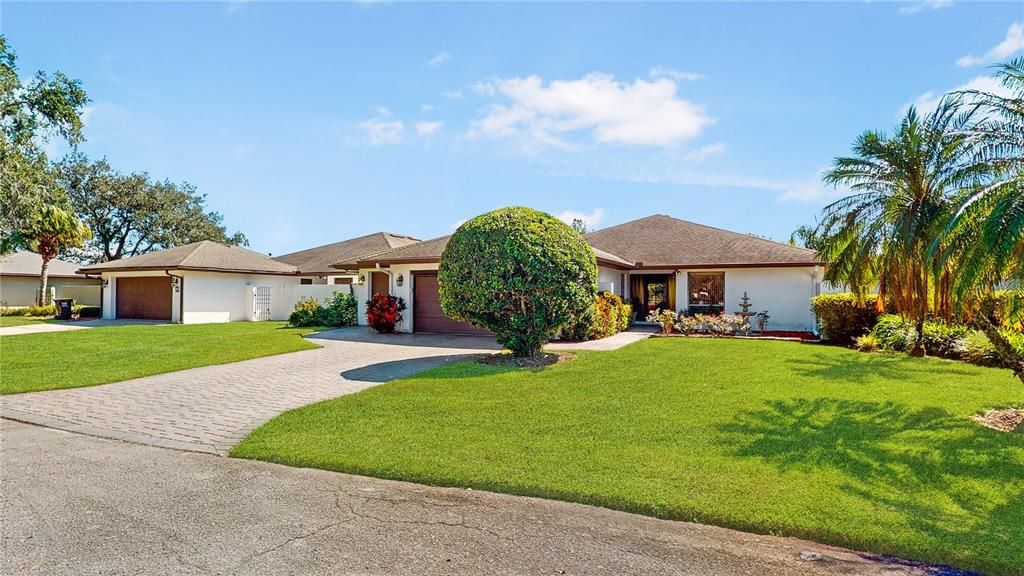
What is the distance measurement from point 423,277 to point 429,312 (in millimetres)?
1256

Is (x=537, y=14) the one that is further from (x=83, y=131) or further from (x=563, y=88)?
(x=83, y=131)

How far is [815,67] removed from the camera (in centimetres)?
1140

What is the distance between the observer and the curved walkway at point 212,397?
6.71 m

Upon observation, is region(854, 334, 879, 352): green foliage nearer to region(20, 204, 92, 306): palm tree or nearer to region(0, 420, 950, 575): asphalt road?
region(0, 420, 950, 575): asphalt road

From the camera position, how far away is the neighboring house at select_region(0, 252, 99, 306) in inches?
1266

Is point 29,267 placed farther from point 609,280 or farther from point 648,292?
point 648,292

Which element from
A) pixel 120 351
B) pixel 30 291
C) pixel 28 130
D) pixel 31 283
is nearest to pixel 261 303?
pixel 28 130

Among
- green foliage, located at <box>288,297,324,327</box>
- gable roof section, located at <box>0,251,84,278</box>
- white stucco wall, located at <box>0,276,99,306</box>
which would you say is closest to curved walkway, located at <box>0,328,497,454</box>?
green foliage, located at <box>288,297,324,327</box>

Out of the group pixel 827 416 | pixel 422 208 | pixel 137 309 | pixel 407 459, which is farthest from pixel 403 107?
pixel 137 309

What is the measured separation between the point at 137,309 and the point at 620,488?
92.1 feet

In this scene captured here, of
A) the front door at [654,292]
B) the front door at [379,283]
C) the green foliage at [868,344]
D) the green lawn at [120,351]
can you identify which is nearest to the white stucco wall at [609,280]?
the front door at [654,292]

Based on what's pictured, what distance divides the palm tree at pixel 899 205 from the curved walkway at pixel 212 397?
31.1 ft

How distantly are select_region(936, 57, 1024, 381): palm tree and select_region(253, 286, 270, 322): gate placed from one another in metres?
25.8

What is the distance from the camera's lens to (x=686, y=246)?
69.0ft
